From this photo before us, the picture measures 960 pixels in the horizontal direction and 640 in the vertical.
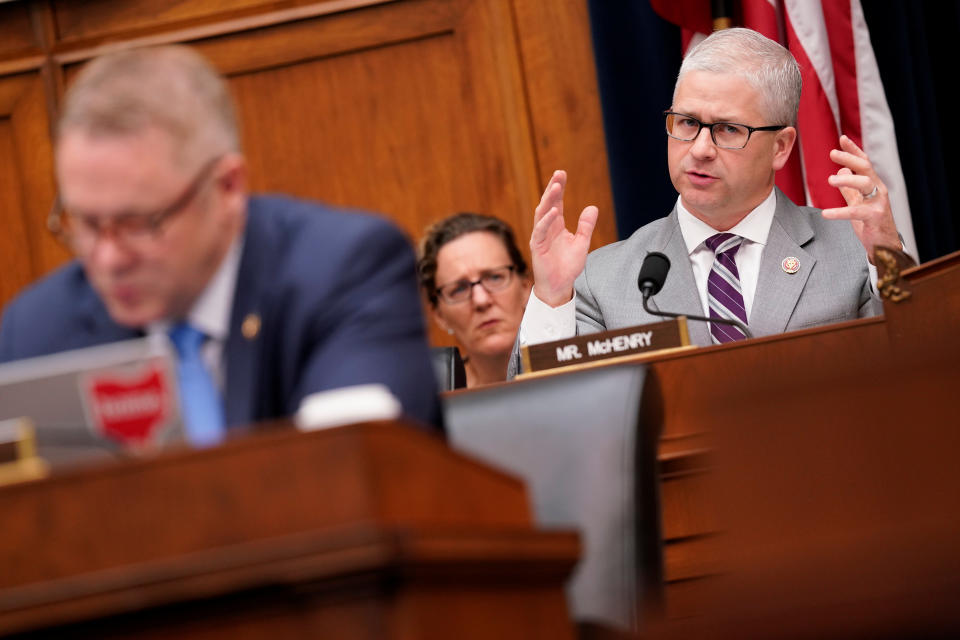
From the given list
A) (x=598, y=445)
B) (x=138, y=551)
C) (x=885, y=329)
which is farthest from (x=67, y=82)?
(x=138, y=551)

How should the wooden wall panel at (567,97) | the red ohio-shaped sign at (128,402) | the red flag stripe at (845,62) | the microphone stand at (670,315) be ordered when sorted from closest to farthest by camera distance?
1. the red ohio-shaped sign at (128,402)
2. the microphone stand at (670,315)
3. the red flag stripe at (845,62)
4. the wooden wall panel at (567,97)

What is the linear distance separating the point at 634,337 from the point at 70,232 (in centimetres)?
137

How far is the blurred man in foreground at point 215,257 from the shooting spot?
61.8 inches

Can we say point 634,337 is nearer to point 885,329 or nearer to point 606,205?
point 885,329

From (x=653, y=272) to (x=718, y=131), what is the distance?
587 millimetres

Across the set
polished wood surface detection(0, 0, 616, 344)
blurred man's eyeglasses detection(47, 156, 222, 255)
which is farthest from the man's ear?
blurred man's eyeglasses detection(47, 156, 222, 255)

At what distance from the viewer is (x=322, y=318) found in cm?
167

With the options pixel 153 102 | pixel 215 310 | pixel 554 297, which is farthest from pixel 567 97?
pixel 153 102

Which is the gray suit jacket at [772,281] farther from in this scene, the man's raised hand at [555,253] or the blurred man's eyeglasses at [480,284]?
the blurred man's eyeglasses at [480,284]

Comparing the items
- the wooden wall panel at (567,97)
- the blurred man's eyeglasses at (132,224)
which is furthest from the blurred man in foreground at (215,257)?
the wooden wall panel at (567,97)

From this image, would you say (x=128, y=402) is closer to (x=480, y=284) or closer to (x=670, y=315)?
(x=670, y=315)

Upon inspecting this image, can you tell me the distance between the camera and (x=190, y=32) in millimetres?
4512

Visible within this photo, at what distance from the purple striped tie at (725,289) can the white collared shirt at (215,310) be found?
1701mm

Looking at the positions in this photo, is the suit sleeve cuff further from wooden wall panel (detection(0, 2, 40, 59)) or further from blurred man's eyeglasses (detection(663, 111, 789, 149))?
wooden wall panel (detection(0, 2, 40, 59))
